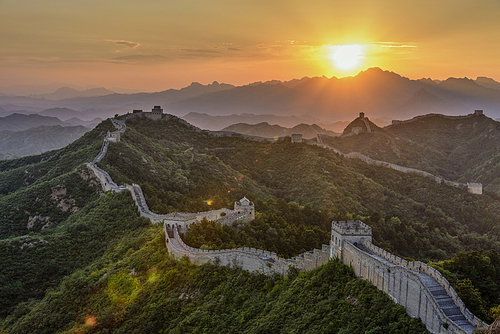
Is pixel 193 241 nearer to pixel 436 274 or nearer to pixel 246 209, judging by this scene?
pixel 246 209

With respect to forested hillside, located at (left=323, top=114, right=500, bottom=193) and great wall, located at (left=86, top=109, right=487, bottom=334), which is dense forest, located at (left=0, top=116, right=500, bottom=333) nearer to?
great wall, located at (left=86, top=109, right=487, bottom=334)

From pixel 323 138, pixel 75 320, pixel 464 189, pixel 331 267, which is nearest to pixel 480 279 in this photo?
pixel 331 267

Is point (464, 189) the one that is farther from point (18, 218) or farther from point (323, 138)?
point (18, 218)

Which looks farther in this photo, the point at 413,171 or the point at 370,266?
the point at 413,171

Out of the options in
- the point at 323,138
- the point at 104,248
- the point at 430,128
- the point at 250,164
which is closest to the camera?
the point at 104,248

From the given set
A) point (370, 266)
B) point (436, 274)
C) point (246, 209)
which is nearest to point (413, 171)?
point (246, 209)
